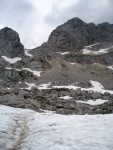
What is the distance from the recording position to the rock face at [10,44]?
184 meters

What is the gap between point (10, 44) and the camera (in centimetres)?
19075

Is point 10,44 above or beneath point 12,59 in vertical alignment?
above

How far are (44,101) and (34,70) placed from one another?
82.8 metres

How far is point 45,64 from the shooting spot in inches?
6772

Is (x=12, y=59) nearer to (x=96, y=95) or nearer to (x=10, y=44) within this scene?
(x=10, y=44)

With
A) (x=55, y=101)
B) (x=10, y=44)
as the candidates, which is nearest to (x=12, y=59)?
(x=10, y=44)

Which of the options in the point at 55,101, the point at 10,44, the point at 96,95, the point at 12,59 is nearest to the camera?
the point at 55,101

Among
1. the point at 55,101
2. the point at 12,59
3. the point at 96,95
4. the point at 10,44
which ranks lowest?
the point at 55,101

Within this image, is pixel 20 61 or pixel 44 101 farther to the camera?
pixel 20 61

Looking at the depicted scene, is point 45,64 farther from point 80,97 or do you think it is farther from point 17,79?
point 80,97

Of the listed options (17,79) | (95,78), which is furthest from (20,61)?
(95,78)

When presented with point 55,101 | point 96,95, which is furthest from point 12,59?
point 55,101

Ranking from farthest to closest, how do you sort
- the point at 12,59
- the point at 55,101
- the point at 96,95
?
the point at 12,59 → the point at 96,95 → the point at 55,101

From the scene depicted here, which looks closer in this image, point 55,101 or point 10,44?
point 55,101
